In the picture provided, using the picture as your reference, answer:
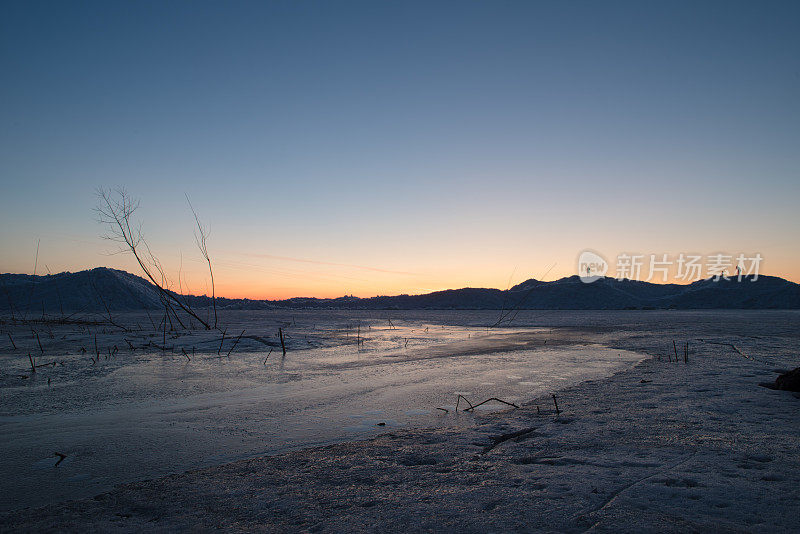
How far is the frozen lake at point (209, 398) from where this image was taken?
3830 millimetres

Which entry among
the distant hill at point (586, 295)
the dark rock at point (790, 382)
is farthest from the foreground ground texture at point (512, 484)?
the distant hill at point (586, 295)

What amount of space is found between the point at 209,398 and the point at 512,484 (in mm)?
5184

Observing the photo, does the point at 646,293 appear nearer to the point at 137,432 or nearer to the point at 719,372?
the point at 719,372

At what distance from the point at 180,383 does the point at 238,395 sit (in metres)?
1.76

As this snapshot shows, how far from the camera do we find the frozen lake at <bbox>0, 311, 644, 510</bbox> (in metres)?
3.83

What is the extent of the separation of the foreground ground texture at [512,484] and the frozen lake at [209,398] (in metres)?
0.54

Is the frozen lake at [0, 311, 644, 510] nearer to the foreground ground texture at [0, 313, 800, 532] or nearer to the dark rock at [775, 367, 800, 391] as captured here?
the foreground ground texture at [0, 313, 800, 532]

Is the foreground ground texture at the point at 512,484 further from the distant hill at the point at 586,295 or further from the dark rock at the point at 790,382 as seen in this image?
the distant hill at the point at 586,295

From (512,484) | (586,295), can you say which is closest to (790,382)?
(512,484)

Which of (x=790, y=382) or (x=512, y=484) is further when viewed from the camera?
(x=790, y=382)

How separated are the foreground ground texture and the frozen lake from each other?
0.54 m

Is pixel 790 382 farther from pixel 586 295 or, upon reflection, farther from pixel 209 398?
pixel 586 295

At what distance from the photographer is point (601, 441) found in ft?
12.5

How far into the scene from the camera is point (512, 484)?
288 cm
